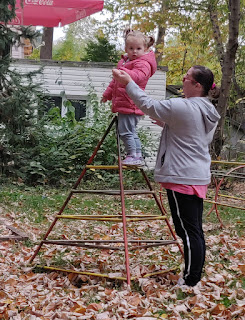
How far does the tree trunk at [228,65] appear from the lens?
1152cm

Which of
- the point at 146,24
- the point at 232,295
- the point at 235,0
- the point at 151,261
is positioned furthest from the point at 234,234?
the point at 146,24

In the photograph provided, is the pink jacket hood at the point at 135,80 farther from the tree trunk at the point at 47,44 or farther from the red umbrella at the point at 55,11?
the tree trunk at the point at 47,44

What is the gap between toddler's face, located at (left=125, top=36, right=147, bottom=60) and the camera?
14.8ft

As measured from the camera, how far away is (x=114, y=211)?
862 cm

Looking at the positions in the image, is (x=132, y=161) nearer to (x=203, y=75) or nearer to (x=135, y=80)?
(x=135, y=80)

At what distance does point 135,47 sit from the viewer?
4523 millimetres

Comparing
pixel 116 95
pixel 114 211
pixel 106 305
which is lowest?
pixel 114 211

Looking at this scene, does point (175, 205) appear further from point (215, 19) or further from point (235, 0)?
point (215, 19)

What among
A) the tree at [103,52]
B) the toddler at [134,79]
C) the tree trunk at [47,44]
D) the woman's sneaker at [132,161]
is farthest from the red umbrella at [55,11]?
the tree trunk at [47,44]

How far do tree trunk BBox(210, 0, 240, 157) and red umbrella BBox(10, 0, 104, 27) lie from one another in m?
2.94

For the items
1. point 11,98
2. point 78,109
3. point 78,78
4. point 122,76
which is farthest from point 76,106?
point 122,76

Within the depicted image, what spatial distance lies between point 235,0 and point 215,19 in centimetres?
298

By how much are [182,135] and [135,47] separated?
1.00 meters

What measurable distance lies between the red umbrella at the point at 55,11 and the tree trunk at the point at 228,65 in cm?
294
